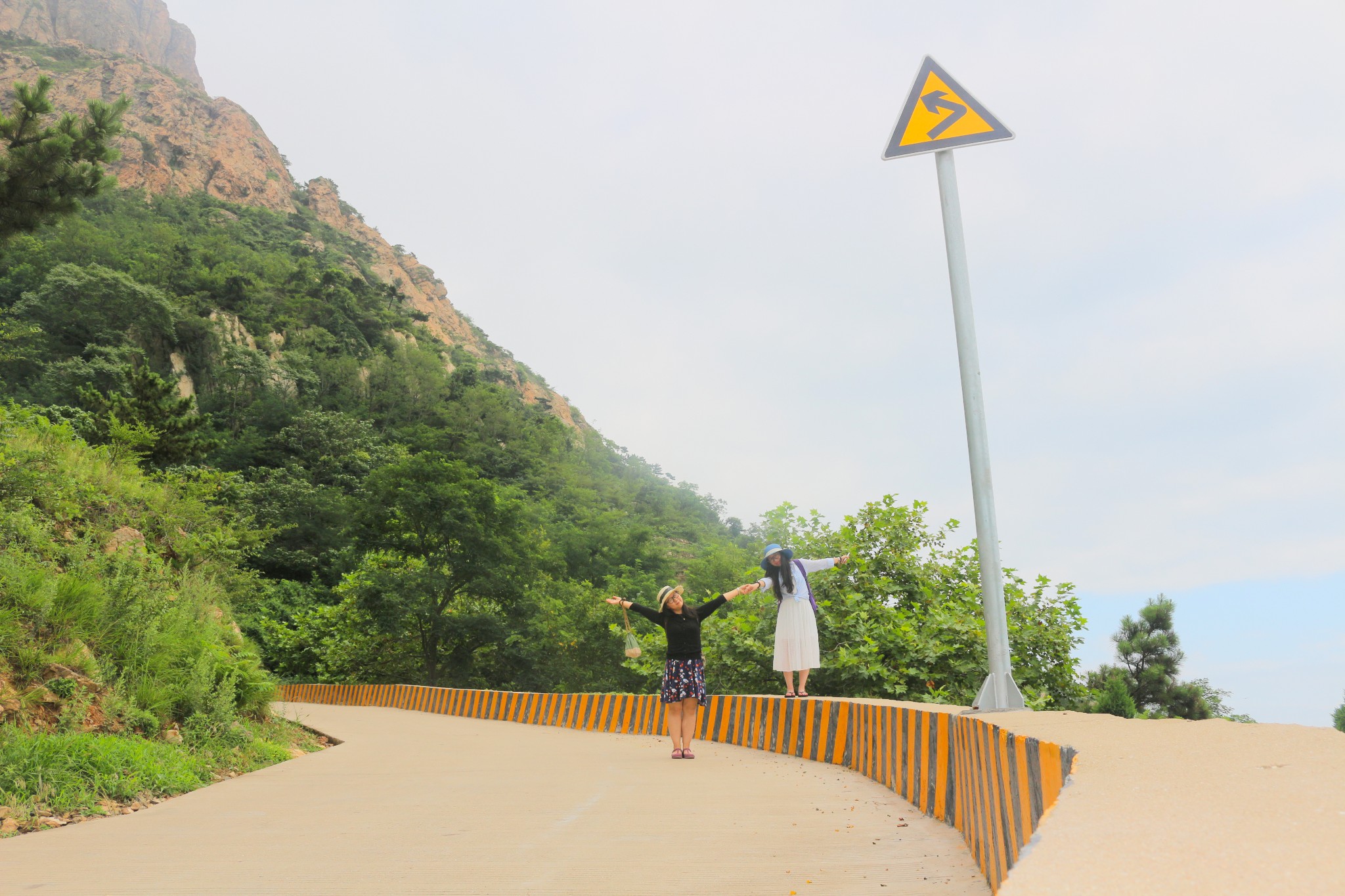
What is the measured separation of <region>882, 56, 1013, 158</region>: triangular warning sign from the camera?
8.55 metres

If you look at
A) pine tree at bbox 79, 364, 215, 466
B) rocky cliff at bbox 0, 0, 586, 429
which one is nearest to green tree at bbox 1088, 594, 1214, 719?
pine tree at bbox 79, 364, 215, 466

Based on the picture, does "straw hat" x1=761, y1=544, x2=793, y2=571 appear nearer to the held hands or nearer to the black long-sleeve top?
the held hands

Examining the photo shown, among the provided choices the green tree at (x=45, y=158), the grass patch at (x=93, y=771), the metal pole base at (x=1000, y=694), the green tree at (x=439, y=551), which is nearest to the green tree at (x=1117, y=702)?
the metal pole base at (x=1000, y=694)

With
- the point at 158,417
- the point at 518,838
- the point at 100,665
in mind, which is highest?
the point at 158,417

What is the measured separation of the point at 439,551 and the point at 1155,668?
25.1 meters

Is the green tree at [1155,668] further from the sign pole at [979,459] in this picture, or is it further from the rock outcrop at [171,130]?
the rock outcrop at [171,130]

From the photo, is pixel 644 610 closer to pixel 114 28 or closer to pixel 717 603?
pixel 717 603

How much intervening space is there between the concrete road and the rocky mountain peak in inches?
7136

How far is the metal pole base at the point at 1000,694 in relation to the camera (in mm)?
7309

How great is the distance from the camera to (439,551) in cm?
3722

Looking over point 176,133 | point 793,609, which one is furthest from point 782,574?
point 176,133

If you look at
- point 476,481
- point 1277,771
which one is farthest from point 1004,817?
point 476,481

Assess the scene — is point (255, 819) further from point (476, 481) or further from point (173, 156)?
point (173, 156)

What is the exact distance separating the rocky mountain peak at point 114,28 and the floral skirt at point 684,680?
181m
